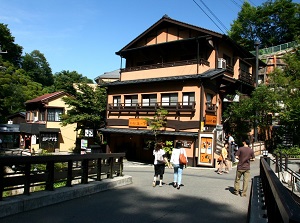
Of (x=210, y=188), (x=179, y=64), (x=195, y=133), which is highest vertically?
(x=179, y=64)

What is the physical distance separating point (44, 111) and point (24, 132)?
14.9 feet

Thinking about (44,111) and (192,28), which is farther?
(44,111)

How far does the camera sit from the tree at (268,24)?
4784cm

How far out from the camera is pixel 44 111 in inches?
1513

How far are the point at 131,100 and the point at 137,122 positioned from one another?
284cm

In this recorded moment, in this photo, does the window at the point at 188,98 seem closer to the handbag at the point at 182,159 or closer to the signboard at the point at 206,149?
the signboard at the point at 206,149

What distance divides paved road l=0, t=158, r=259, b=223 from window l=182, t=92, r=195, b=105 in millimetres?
12461

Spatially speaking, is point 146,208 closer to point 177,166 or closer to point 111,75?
point 177,166

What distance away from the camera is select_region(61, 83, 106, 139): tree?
29359 mm

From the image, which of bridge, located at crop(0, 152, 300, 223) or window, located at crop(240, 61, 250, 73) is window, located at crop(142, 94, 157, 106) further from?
bridge, located at crop(0, 152, 300, 223)

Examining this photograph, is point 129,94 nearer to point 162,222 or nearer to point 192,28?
point 192,28

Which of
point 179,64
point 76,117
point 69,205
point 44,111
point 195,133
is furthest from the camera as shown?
point 44,111

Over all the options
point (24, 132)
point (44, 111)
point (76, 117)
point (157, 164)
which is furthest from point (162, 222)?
point (24, 132)

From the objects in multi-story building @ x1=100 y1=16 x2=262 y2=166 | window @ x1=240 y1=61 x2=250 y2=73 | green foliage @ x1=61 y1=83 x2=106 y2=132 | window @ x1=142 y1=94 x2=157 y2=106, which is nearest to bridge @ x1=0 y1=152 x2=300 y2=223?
multi-story building @ x1=100 y1=16 x2=262 y2=166
